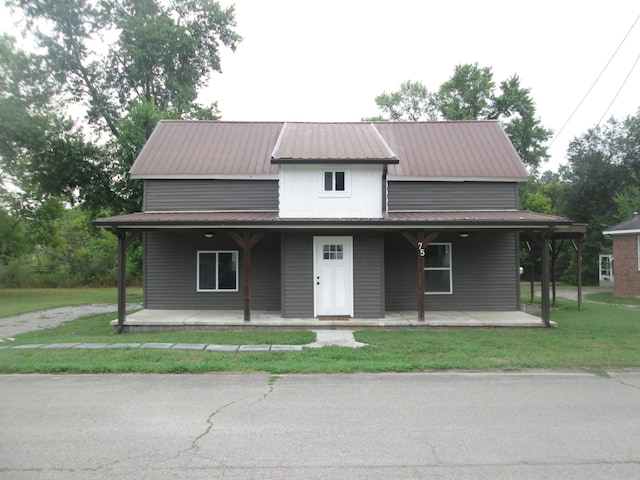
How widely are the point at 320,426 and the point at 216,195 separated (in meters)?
11.8

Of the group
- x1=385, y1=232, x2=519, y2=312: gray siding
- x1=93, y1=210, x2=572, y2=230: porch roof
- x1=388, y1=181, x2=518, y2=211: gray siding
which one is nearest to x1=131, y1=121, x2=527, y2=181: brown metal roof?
x1=388, y1=181, x2=518, y2=211: gray siding

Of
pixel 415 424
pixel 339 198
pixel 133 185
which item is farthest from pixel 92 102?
pixel 415 424

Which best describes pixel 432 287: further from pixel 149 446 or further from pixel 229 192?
pixel 149 446

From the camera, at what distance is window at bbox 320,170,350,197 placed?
1421 centimetres

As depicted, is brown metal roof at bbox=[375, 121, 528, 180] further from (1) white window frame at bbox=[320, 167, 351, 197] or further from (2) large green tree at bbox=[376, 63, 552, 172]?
(2) large green tree at bbox=[376, 63, 552, 172]

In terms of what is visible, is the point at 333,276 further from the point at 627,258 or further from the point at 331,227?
the point at 627,258

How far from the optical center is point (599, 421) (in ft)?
18.6

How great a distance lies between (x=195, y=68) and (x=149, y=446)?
98.2 ft

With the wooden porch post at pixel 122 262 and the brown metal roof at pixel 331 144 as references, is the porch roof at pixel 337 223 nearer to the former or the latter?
the wooden porch post at pixel 122 262

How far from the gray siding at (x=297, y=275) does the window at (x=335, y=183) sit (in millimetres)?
1344

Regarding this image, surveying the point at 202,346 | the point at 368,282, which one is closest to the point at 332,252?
the point at 368,282

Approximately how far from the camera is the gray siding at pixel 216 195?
53.5ft

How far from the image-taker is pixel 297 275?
14.1 metres

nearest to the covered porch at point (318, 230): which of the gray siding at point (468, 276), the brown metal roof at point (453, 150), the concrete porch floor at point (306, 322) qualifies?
the concrete porch floor at point (306, 322)
